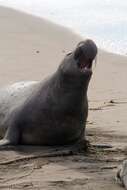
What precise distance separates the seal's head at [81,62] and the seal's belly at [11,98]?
25.4 inches

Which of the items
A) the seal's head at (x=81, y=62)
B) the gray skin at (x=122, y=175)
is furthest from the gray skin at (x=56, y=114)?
the gray skin at (x=122, y=175)

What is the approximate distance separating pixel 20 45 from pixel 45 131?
1020 centimetres

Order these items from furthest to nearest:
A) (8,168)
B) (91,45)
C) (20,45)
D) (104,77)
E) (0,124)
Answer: (20,45) < (104,77) < (0,124) < (91,45) < (8,168)

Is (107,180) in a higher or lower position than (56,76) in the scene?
lower

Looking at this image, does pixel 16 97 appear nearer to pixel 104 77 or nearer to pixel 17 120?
pixel 17 120

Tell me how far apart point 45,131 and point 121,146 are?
0.73 meters

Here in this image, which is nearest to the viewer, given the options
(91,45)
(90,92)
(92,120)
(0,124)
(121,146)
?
(91,45)

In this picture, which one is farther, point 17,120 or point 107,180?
point 17,120

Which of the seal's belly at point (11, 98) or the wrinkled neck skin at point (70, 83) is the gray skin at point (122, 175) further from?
the seal's belly at point (11, 98)

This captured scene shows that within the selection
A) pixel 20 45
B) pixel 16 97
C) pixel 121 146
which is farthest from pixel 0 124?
pixel 20 45

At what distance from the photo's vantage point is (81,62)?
5.91 meters

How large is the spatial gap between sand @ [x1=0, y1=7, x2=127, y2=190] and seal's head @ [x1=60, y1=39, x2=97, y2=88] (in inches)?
27.5

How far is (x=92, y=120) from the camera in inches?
306

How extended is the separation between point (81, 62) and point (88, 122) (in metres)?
1.84
